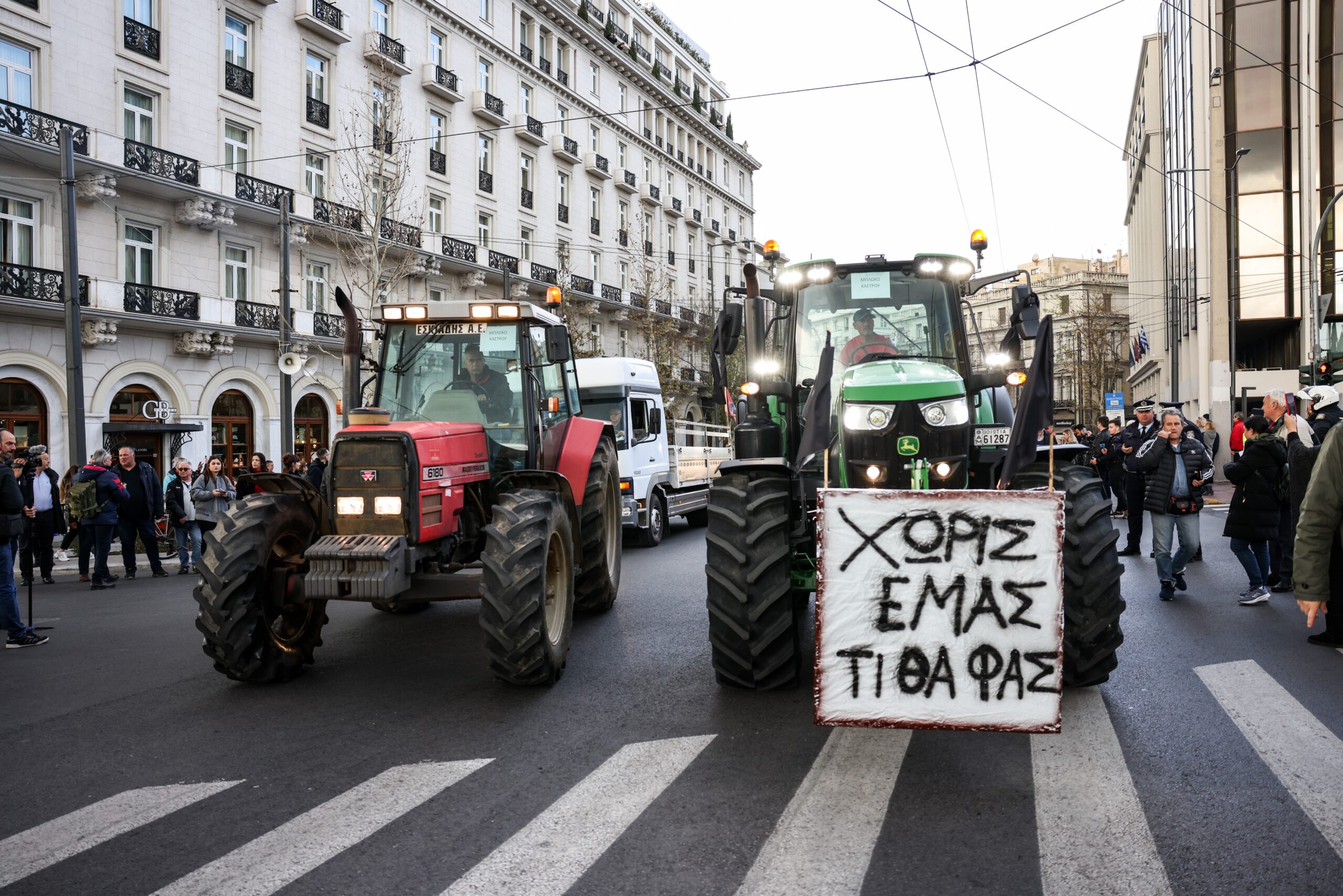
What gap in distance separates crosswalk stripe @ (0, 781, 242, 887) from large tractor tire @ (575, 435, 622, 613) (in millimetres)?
3957

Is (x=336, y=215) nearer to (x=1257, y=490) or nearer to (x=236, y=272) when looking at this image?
(x=236, y=272)

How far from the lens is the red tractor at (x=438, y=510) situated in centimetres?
621

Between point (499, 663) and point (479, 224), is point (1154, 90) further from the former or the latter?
point (499, 663)

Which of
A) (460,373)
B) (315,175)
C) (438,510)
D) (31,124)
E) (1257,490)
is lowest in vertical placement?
(1257,490)

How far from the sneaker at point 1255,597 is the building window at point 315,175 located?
90.4 feet

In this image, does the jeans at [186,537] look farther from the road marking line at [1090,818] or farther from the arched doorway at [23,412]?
the road marking line at [1090,818]

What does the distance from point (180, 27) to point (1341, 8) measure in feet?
116

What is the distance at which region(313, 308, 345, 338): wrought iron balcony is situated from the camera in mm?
29406

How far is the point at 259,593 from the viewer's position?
253 inches

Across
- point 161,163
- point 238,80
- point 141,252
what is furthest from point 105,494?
point 238,80

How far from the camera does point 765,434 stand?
24.5 feet

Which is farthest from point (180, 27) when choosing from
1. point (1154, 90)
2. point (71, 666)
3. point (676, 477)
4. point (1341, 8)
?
point (1154, 90)

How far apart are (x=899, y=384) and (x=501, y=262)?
113 feet

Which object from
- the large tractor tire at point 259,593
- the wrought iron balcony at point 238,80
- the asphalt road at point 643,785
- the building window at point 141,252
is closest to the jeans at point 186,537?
the asphalt road at point 643,785
